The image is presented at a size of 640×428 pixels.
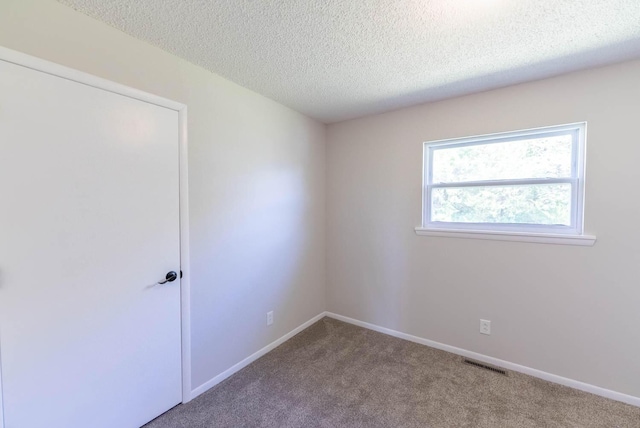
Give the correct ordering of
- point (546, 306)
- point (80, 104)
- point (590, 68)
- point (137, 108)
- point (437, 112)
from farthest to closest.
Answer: point (437, 112)
point (546, 306)
point (590, 68)
point (137, 108)
point (80, 104)

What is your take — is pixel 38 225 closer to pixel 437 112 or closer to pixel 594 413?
pixel 437 112

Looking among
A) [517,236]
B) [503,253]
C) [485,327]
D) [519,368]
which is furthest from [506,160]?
[519,368]

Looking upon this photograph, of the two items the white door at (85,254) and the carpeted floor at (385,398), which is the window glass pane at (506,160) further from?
the white door at (85,254)

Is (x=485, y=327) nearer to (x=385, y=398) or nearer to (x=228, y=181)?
(x=385, y=398)

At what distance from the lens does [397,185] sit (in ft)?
9.14

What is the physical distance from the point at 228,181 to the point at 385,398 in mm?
2003

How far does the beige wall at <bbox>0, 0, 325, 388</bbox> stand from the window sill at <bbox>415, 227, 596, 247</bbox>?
4.46 feet

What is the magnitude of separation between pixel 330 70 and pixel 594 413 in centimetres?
294

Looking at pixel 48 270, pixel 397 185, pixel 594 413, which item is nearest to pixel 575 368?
pixel 594 413

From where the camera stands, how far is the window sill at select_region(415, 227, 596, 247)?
198 cm

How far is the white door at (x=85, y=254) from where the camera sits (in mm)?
1236

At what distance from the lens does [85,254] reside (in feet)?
4.73

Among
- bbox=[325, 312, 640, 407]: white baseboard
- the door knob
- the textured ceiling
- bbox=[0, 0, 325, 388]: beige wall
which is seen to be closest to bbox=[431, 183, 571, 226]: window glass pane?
the textured ceiling

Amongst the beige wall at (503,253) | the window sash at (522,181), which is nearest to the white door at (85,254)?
the beige wall at (503,253)
